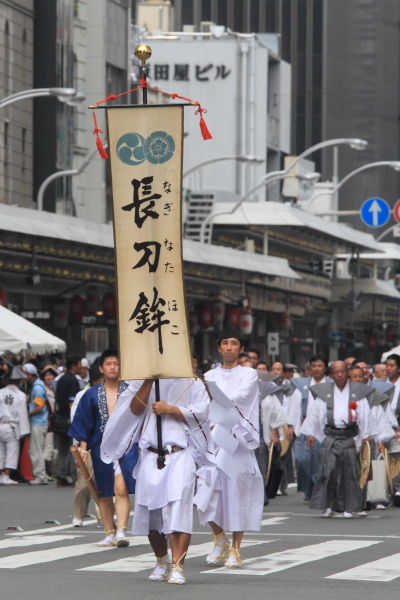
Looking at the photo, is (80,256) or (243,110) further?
(243,110)

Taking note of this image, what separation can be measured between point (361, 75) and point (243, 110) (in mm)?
31180

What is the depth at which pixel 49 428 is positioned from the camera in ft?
68.9

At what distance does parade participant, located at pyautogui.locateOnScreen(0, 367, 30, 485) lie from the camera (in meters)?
19.8

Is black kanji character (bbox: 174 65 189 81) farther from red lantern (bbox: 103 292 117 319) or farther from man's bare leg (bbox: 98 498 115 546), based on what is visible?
man's bare leg (bbox: 98 498 115 546)

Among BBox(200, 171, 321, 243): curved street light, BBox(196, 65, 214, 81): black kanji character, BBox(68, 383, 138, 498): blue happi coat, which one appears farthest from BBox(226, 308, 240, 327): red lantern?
BBox(68, 383, 138, 498): blue happi coat

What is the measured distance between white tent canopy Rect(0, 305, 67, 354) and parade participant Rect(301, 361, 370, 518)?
631cm

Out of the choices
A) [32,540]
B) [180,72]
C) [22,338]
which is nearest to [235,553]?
[32,540]

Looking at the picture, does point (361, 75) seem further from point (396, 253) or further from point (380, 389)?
point (380, 389)

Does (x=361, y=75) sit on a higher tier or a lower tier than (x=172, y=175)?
higher

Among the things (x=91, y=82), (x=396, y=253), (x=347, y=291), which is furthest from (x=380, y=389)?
(x=396, y=253)

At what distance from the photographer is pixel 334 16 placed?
286ft

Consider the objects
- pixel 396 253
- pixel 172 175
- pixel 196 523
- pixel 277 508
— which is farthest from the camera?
pixel 396 253

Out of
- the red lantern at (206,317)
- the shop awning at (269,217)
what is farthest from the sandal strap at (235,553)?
the shop awning at (269,217)

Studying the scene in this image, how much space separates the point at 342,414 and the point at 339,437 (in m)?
0.25
